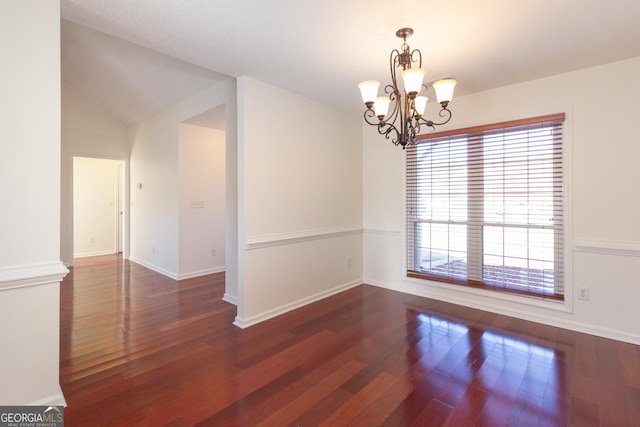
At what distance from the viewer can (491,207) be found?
3.38 metres

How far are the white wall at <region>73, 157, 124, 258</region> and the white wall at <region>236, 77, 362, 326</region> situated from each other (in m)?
5.50

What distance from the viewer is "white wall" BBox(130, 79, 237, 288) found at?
12.2ft

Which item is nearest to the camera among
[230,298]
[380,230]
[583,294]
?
[583,294]

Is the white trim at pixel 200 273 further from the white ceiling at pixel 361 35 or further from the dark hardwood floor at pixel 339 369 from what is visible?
the white ceiling at pixel 361 35

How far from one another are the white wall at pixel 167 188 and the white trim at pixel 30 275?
1.98m

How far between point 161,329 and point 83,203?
5.48 metres

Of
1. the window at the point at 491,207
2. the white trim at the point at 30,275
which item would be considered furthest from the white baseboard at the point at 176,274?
the window at the point at 491,207

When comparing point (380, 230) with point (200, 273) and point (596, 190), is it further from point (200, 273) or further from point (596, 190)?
point (200, 273)

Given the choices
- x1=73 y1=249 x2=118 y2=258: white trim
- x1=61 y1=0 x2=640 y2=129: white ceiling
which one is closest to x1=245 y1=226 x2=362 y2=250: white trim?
x1=61 y1=0 x2=640 y2=129: white ceiling

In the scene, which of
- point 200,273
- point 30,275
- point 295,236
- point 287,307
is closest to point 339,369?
point 287,307

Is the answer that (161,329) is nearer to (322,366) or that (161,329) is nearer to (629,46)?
(322,366)

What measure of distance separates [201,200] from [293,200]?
7.13 ft

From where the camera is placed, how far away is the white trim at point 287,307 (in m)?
3.02

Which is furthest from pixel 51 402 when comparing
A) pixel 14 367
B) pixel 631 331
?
pixel 631 331
